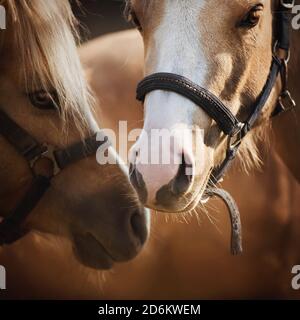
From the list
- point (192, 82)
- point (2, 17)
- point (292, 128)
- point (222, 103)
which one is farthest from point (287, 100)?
point (2, 17)

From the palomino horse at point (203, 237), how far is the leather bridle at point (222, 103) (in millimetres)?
766

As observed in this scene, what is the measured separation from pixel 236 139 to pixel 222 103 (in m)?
0.16

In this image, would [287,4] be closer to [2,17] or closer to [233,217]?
[233,217]

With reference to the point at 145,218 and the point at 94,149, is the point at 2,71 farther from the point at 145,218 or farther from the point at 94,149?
the point at 145,218

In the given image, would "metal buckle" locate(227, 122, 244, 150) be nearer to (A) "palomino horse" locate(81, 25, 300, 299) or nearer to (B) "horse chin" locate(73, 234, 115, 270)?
(B) "horse chin" locate(73, 234, 115, 270)

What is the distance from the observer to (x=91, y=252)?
1580mm

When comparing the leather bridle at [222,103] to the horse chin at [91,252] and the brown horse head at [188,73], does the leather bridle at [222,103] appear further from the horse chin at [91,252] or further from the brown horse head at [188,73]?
the horse chin at [91,252]

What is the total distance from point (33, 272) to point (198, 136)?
48.2 inches

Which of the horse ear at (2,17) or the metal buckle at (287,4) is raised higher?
the horse ear at (2,17)

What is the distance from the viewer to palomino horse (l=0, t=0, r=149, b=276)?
147 cm

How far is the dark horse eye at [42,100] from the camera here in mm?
1473

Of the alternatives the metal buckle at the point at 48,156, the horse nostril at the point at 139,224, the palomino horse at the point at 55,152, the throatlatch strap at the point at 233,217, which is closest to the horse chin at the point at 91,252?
the palomino horse at the point at 55,152
